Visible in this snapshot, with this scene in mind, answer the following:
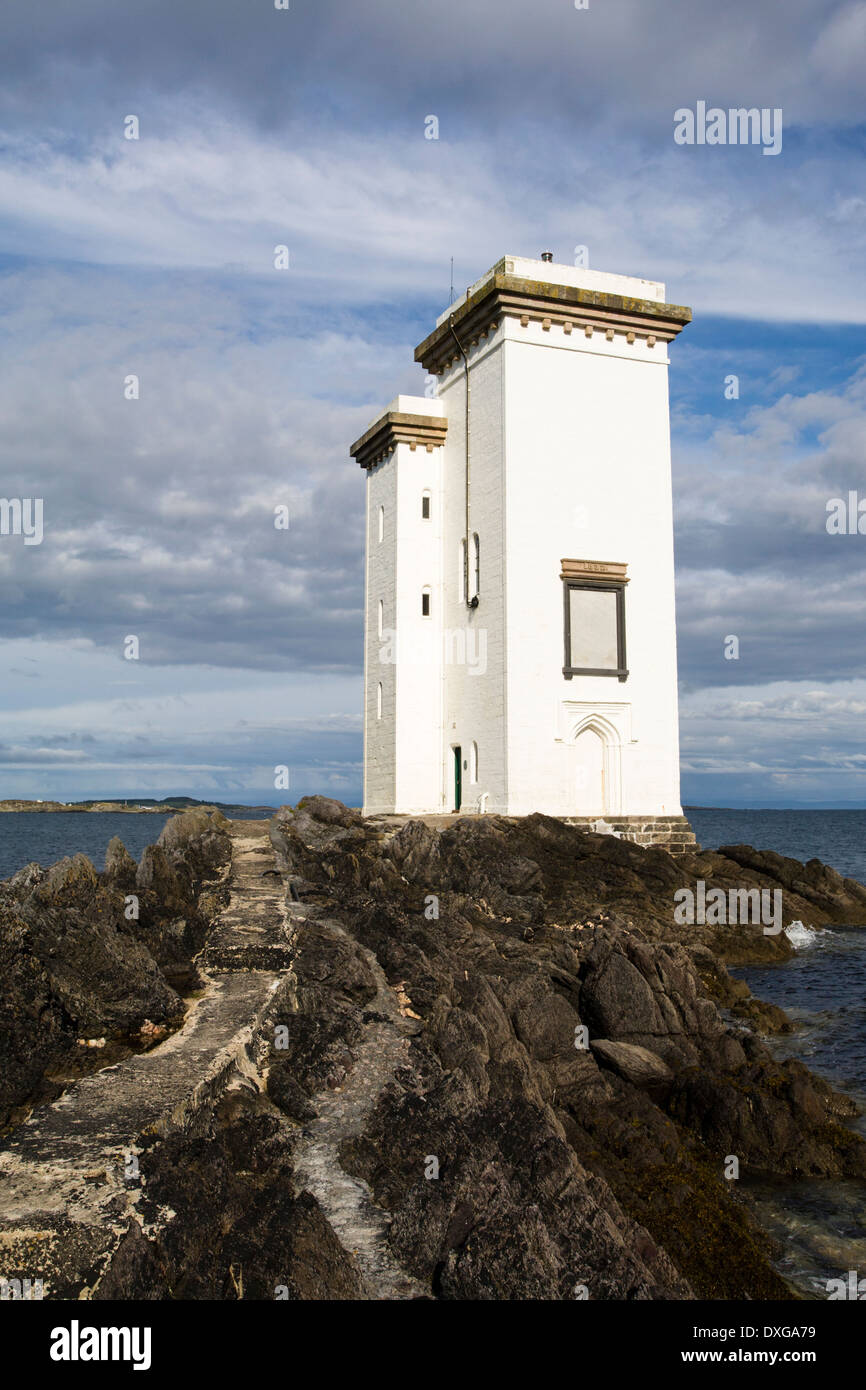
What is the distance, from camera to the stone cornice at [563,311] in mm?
25484

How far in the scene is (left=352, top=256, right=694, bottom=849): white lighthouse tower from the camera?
83.5 feet

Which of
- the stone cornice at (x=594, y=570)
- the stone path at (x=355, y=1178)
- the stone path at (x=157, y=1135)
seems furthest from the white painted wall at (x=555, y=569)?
the stone path at (x=355, y=1178)

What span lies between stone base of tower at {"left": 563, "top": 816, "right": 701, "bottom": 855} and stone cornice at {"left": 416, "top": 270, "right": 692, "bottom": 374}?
42.9ft

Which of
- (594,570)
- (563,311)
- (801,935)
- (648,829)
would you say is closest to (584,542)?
(594,570)

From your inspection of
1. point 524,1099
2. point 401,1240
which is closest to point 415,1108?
point 524,1099

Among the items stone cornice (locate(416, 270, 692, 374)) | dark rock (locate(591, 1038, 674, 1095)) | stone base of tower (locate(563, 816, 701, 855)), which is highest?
stone cornice (locate(416, 270, 692, 374))

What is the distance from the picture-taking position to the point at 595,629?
85.8ft

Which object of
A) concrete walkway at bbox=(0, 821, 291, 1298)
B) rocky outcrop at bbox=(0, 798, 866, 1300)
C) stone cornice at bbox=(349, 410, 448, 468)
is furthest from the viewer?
stone cornice at bbox=(349, 410, 448, 468)

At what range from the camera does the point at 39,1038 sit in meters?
7.88

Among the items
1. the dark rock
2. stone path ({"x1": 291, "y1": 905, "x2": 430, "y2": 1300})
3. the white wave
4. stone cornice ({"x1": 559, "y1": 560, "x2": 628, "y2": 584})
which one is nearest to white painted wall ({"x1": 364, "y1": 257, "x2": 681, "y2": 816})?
stone cornice ({"x1": 559, "y1": 560, "x2": 628, "y2": 584})

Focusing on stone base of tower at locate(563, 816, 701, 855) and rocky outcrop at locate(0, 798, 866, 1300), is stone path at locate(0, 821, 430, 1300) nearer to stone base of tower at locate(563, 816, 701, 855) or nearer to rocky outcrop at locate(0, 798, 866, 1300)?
rocky outcrop at locate(0, 798, 866, 1300)

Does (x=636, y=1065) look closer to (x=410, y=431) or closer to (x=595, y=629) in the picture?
(x=595, y=629)

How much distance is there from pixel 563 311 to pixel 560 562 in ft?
22.0

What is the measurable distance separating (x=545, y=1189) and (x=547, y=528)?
68.8 ft
